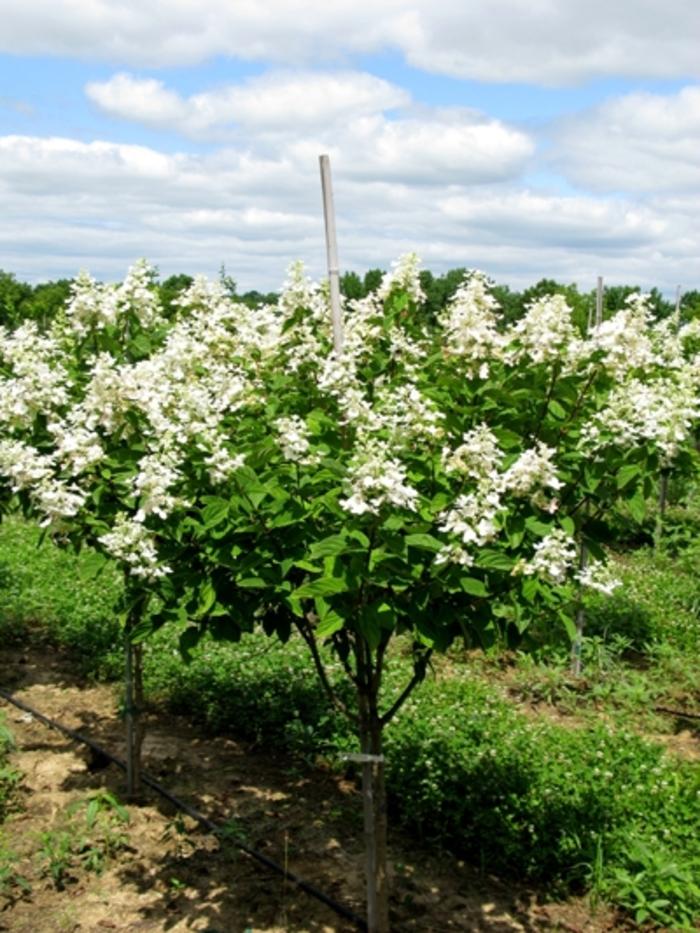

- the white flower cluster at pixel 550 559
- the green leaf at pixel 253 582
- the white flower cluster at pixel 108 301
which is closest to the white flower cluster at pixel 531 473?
the white flower cluster at pixel 550 559

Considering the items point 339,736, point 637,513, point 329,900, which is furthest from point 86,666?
point 637,513

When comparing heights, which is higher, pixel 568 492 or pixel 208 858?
pixel 568 492

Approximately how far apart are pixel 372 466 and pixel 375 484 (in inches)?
1.9

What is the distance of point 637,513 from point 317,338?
1461 millimetres

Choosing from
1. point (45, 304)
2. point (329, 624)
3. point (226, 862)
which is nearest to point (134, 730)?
point (226, 862)

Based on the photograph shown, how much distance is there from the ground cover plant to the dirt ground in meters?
0.46

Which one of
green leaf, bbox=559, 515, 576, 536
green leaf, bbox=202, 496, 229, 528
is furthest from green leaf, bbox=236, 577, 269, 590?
green leaf, bbox=559, 515, 576, 536

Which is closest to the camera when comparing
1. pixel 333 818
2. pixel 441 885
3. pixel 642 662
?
pixel 441 885

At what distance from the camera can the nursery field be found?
374 centimetres

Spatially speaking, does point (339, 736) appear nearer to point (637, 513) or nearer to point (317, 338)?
point (317, 338)

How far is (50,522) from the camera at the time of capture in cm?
312

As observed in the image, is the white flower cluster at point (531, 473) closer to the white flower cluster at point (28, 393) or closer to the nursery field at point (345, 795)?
the nursery field at point (345, 795)

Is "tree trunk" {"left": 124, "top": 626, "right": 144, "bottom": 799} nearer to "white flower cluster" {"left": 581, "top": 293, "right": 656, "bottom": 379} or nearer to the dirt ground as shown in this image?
the dirt ground

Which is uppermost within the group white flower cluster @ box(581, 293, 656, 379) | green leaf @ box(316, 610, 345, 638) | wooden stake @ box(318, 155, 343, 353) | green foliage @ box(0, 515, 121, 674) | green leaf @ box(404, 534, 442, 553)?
wooden stake @ box(318, 155, 343, 353)
